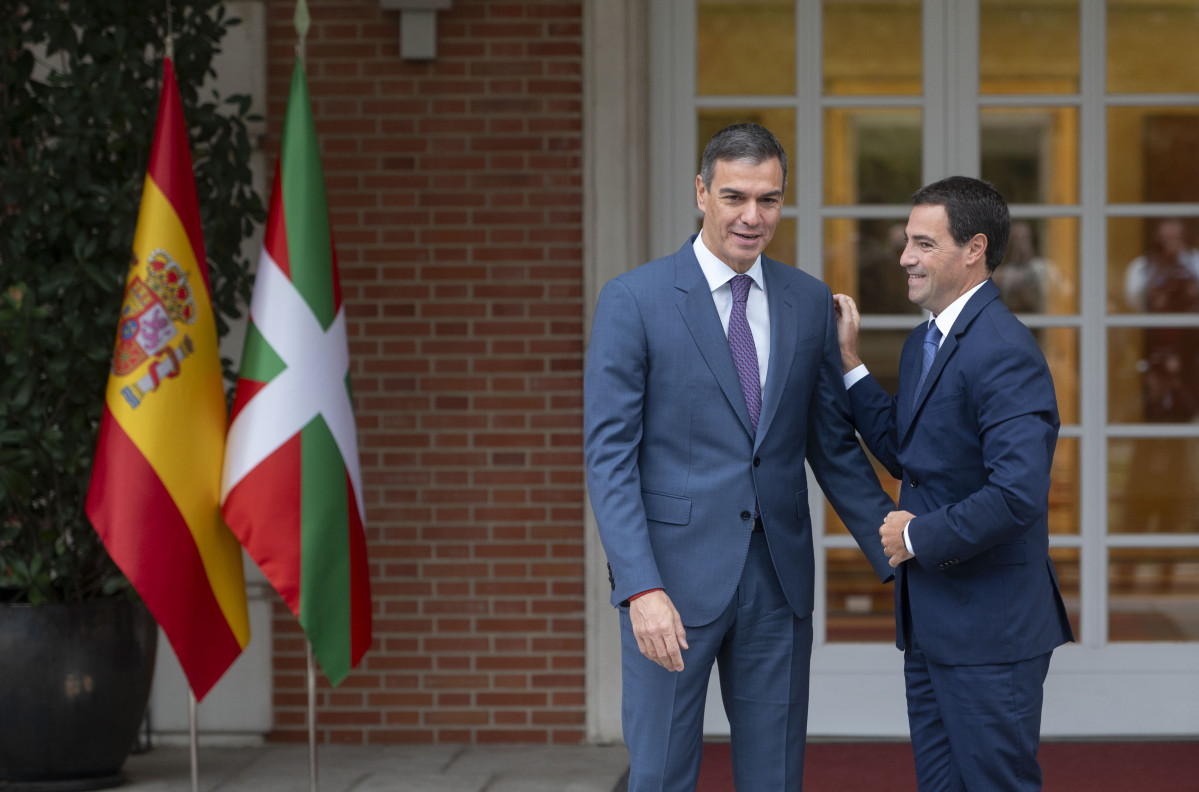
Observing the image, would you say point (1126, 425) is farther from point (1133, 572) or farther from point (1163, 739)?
point (1163, 739)

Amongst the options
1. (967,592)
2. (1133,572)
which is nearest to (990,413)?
(967,592)

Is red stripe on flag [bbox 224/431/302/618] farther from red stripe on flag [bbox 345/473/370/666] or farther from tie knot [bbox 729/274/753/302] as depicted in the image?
tie knot [bbox 729/274/753/302]

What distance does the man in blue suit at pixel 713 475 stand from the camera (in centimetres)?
227

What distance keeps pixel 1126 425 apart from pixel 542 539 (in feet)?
6.93

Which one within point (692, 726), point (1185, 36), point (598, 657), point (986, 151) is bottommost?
point (598, 657)

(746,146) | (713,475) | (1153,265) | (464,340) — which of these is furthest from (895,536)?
(1153,265)

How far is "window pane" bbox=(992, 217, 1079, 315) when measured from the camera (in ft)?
14.2

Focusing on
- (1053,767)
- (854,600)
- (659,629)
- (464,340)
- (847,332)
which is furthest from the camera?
(854,600)

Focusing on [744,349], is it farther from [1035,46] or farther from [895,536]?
[1035,46]

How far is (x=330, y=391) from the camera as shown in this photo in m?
3.49

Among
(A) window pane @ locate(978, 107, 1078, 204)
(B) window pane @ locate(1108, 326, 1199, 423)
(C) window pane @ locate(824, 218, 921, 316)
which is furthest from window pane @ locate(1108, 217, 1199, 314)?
(C) window pane @ locate(824, 218, 921, 316)

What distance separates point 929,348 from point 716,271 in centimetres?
46

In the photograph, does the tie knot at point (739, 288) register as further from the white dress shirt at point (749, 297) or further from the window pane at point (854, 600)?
the window pane at point (854, 600)

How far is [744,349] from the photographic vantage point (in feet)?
7.76
